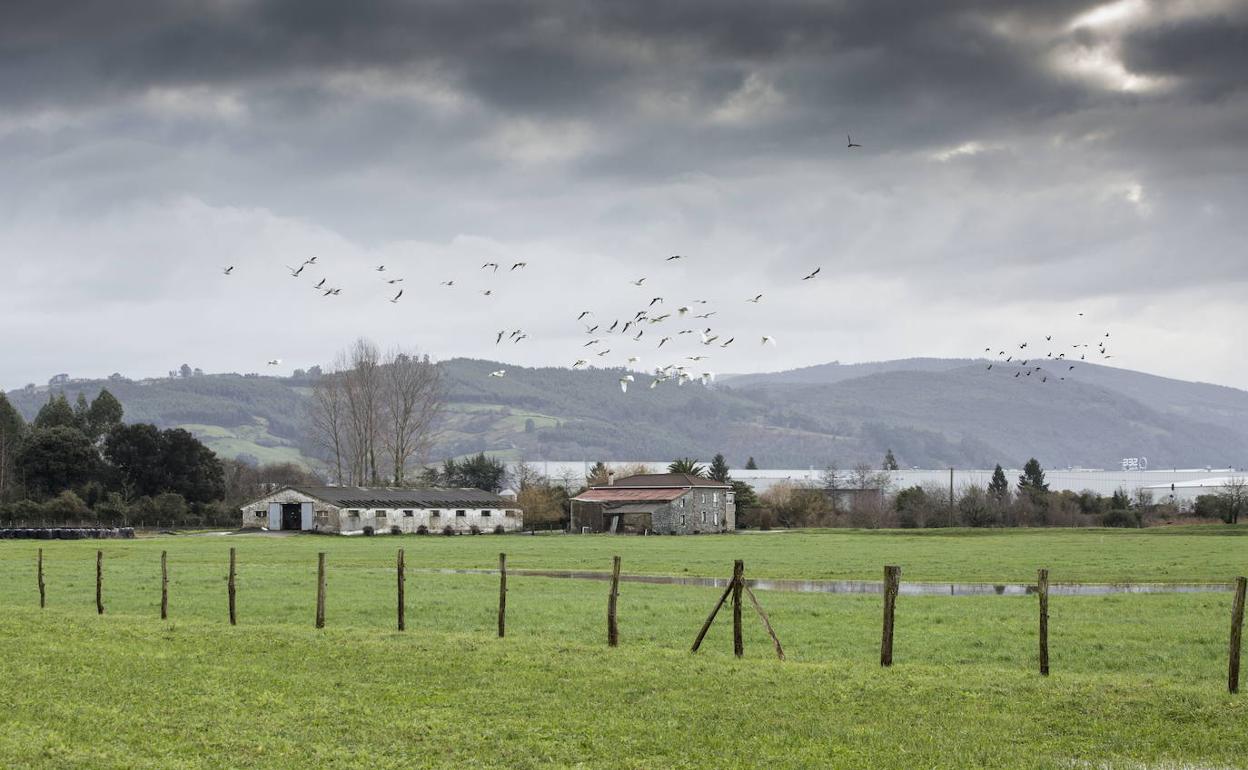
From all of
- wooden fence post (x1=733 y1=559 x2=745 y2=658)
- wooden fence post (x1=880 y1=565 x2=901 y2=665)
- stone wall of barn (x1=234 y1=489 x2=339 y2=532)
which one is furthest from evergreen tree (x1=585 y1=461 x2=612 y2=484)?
wooden fence post (x1=880 y1=565 x2=901 y2=665)

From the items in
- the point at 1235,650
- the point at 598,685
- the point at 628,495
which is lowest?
the point at 628,495

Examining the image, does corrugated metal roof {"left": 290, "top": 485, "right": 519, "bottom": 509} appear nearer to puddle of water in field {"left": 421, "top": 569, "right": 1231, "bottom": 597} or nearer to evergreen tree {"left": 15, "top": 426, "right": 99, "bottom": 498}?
evergreen tree {"left": 15, "top": 426, "right": 99, "bottom": 498}

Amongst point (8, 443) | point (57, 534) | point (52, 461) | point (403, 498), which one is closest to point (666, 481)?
point (403, 498)

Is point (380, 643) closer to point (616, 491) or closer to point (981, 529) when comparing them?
point (981, 529)

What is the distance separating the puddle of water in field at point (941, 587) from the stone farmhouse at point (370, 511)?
6195cm

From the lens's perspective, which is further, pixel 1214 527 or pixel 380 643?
pixel 1214 527

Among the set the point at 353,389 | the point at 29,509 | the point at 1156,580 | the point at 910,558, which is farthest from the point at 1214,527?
the point at 29,509

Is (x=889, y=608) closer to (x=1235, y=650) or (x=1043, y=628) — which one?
(x=1043, y=628)

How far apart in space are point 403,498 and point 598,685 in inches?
4025

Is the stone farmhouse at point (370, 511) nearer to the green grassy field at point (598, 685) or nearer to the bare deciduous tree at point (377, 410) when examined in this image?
the bare deciduous tree at point (377, 410)

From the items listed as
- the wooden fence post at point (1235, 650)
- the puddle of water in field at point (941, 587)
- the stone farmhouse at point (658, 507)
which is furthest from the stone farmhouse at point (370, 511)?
the wooden fence post at point (1235, 650)

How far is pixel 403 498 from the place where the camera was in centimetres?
12112

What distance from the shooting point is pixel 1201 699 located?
65.1 ft

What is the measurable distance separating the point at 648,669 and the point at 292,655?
7.38 meters
